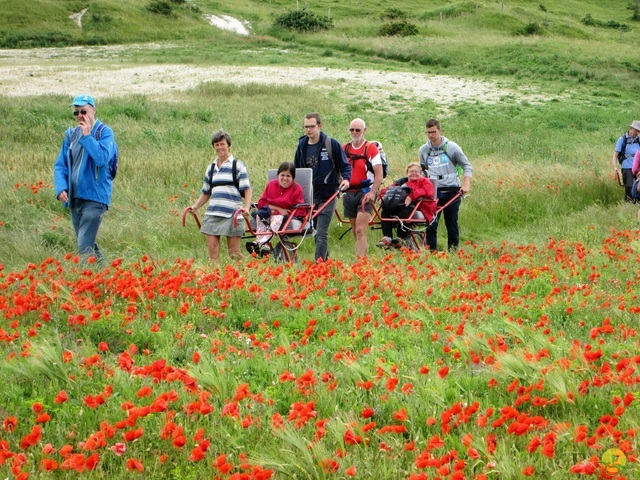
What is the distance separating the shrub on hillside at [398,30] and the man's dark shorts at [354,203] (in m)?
55.4

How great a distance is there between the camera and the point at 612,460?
367 centimetres

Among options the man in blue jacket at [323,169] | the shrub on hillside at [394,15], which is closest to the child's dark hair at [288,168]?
the man in blue jacket at [323,169]

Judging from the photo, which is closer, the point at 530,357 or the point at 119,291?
the point at 530,357

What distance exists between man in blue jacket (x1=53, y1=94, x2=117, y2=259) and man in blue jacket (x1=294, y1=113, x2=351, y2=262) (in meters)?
2.64

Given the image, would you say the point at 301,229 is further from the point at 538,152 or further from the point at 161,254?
the point at 538,152

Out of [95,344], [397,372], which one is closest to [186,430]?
[397,372]

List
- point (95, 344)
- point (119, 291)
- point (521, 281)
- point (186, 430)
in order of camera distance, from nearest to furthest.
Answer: point (186, 430), point (95, 344), point (119, 291), point (521, 281)

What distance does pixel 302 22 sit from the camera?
69.8 meters

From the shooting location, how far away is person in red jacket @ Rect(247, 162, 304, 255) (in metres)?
10.4

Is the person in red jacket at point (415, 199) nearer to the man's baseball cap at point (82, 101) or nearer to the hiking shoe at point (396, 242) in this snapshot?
the hiking shoe at point (396, 242)

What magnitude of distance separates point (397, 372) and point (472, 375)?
55 centimetres

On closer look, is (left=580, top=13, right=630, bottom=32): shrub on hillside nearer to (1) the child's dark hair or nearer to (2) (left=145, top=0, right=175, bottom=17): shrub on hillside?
(2) (left=145, top=0, right=175, bottom=17): shrub on hillside

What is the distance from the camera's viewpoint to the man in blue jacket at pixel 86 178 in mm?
8750

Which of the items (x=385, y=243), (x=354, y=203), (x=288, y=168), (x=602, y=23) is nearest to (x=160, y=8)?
(x=602, y=23)
